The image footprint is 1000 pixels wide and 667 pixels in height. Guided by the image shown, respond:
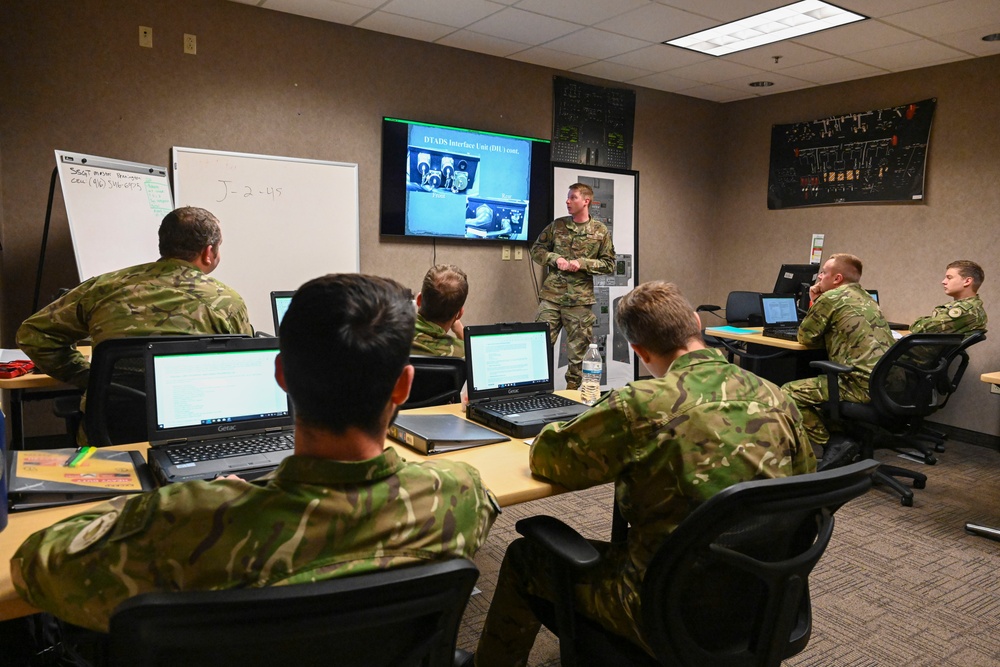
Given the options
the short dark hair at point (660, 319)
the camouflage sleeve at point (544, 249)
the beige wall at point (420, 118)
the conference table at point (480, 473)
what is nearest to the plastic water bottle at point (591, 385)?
the conference table at point (480, 473)

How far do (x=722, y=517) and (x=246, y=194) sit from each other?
12.4ft

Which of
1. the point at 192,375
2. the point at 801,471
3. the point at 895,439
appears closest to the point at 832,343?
the point at 895,439

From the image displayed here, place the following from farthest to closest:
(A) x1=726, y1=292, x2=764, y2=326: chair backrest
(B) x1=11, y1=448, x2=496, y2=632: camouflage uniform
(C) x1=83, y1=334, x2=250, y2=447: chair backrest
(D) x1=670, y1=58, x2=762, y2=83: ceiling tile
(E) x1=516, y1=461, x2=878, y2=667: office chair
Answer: (A) x1=726, y1=292, x2=764, y2=326: chair backrest < (D) x1=670, y1=58, x2=762, y2=83: ceiling tile < (C) x1=83, y1=334, x2=250, y2=447: chair backrest < (E) x1=516, y1=461, x2=878, y2=667: office chair < (B) x1=11, y1=448, x2=496, y2=632: camouflage uniform


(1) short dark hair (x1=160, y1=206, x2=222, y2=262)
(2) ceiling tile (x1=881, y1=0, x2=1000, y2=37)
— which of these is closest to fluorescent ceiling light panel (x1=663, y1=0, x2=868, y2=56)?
(2) ceiling tile (x1=881, y1=0, x2=1000, y2=37)

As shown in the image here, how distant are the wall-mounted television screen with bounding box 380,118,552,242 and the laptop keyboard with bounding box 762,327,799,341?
74.7 inches

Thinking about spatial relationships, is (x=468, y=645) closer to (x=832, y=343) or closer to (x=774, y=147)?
(x=832, y=343)

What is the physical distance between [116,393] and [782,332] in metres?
3.90

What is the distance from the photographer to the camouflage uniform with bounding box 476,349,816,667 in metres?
1.38

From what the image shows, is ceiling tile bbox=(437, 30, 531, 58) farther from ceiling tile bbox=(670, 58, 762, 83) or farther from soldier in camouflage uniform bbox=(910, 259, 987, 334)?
soldier in camouflage uniform bbox=(910, 259, 987, 334)

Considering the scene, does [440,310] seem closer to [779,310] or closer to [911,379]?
[911,379]

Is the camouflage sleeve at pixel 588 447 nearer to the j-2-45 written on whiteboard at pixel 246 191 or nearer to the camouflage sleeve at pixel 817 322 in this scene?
the camouflage sleeve at pixel 817 322

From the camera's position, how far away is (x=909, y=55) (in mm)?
4773

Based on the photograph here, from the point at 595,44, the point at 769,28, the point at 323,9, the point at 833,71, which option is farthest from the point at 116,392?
the point at 833,71

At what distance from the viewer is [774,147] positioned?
6133 millimetres
